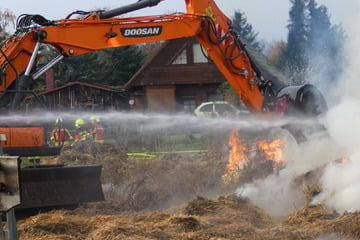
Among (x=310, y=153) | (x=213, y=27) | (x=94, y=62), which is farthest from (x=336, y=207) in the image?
(x=94, y=62)

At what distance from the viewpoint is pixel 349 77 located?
34.8 ft

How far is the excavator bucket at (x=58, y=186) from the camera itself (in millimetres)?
9008

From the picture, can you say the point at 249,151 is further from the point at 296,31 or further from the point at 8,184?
the point at 296,31

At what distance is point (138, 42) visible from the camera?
10477 millimetres

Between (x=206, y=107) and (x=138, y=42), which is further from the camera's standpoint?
(x=206, y=107)

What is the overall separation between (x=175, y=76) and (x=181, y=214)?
1235 inches

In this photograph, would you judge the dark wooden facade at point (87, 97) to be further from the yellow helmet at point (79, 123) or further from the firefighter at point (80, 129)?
the yellow helmet at point (79, 123)

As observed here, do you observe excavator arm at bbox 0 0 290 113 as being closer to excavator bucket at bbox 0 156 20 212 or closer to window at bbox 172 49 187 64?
excavator bucket at bbox 0 156 20 212

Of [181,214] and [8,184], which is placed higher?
[8,184]

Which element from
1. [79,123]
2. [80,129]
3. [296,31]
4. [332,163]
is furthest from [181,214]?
[296,31]

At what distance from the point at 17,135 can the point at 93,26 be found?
2443 millimetres

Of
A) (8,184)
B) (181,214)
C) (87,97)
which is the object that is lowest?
(181,214)

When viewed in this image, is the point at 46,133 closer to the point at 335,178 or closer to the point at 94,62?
the point at 335,178

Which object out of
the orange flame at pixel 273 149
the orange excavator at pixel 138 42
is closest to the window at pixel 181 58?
the orange flame at pixel 273 149
